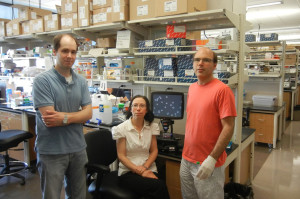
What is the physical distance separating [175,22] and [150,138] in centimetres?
125

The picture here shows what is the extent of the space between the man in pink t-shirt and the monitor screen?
0.40 metres

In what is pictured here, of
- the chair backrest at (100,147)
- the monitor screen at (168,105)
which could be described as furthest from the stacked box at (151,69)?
the chair backrest at (100,147)

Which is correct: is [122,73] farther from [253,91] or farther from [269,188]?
[253,91]

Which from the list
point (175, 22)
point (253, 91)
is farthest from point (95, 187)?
point (253, 91)

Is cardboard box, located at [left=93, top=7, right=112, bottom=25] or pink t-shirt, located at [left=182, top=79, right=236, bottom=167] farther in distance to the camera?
cardboard box, located at [left=93, top=7, right=112, bottom=25]

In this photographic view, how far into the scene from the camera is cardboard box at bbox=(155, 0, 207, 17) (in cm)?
213

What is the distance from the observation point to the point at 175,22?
98.3 inches

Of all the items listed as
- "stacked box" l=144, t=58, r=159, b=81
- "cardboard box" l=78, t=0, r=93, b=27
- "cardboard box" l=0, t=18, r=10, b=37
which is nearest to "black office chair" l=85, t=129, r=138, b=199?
"stacked box" l=144, t=58, r=159, b=81

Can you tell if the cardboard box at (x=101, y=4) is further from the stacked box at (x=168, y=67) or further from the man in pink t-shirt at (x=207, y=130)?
the man in pink t-shirt at (x=207, y=130)

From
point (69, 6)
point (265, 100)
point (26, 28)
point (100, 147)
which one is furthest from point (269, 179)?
point (26, 28)

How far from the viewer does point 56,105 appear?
64.3 inches

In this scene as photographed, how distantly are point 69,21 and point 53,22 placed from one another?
1.22ft

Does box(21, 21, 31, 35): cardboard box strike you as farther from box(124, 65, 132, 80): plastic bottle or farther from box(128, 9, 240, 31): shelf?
box(128, 9, 240, 31): shelf

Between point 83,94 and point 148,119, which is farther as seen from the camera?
point 148,119
